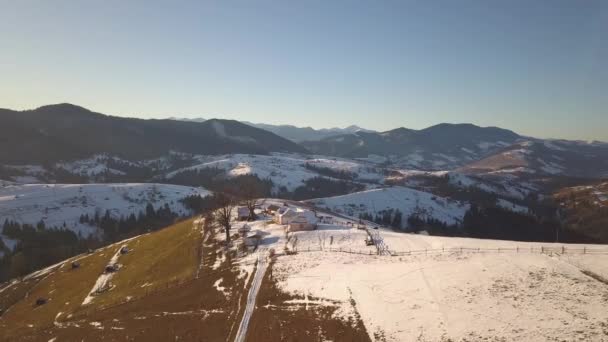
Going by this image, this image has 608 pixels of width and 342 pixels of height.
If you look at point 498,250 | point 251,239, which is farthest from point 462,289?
point 251,239

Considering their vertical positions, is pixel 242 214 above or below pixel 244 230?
above

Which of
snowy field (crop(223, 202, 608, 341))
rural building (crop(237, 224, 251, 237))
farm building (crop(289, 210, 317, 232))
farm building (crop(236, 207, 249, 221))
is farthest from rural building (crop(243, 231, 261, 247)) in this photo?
farm building (crop(236, 207, 249, 221))

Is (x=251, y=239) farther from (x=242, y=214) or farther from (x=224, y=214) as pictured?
(x=242, y=214)

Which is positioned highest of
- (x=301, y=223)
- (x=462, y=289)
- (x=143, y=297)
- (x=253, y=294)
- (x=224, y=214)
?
(x=224, y=214)

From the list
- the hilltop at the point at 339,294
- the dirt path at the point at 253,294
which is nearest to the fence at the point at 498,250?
the hilltop at the point at 339,294

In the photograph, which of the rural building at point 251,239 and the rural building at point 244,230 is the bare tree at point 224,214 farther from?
the rural building at point 251,239

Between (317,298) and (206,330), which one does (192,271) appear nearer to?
(206,330)

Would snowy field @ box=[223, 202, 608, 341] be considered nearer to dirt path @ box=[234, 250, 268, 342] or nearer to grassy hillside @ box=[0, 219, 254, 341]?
dirt path @ box=[234, 250, 268, 342]
